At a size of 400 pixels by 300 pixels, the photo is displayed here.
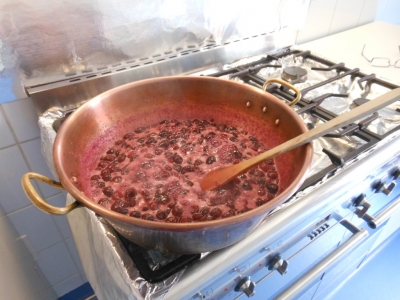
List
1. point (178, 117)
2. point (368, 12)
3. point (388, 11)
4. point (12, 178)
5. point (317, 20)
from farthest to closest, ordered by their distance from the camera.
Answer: point (388, 11) → point (368, 12) → point (317, 20) → point (12, 178) → point (178, 117)

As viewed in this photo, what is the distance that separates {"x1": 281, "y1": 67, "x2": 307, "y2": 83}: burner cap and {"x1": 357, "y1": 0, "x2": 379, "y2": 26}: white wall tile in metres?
0.72

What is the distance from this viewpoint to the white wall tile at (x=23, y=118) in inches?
26.7

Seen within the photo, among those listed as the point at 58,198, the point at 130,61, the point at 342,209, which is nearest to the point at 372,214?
the point at 342,209

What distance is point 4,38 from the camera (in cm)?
59

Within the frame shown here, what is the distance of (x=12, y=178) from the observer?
0.77 m

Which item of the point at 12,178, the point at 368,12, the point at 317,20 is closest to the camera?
the point at 12,178

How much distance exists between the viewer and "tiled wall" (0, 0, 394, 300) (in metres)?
0.69

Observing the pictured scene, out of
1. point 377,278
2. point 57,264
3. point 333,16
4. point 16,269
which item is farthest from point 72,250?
point 333,16

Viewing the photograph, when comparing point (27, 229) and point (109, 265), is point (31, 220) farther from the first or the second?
point (109, 265)

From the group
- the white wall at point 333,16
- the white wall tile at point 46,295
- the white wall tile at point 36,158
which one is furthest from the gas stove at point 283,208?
the white wall tile at point 46,295

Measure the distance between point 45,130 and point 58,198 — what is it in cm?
31

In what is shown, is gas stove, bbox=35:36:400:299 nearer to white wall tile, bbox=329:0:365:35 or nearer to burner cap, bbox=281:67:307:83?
burner cap, bbox=281:67:307:83

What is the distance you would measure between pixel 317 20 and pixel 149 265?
3.74 feet

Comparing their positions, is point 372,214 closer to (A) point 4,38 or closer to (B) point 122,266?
(B) point 122,266
